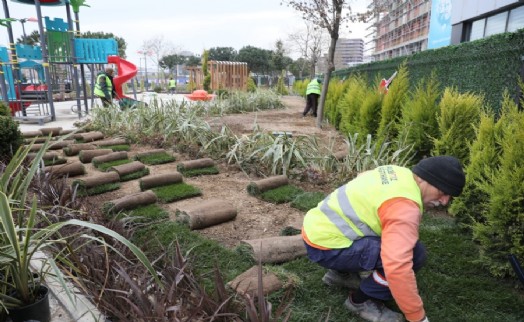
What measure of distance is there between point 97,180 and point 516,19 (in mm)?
11977

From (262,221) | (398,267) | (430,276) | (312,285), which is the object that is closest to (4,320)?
(312,285)

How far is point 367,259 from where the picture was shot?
1843 millimetres

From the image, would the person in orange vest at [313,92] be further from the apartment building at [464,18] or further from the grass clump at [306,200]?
the grass clump at [306,200]

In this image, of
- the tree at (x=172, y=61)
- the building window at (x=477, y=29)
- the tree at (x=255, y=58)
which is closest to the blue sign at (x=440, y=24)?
the building window at (x=477, y=29)

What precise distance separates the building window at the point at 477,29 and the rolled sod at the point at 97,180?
13.3 m

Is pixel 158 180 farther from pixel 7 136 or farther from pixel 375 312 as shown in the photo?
pixel 375 312

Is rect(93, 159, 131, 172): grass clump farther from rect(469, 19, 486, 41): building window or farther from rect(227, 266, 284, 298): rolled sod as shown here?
rect(469, 19, 486, 41): building window

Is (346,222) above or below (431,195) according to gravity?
below

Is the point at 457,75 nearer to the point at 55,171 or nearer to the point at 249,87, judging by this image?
the point at 55,171

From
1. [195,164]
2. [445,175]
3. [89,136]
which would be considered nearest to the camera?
[445,175]

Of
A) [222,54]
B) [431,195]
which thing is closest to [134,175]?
[431,195]

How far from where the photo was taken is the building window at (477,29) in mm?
12266

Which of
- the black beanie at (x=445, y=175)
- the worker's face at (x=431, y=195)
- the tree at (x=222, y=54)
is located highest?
the tree at (x=222, y=54)

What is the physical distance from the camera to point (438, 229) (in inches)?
123
